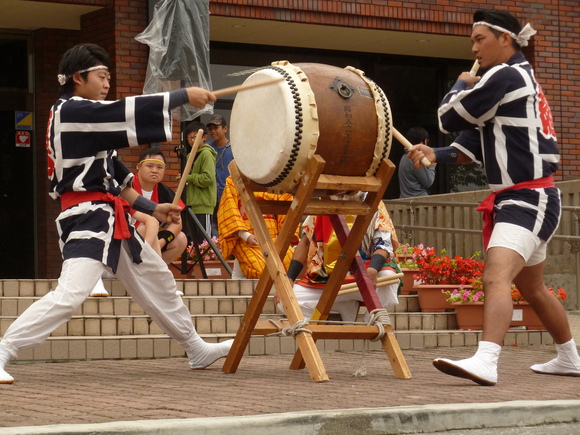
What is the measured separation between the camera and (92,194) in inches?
264

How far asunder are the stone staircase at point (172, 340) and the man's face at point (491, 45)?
2.85 meters

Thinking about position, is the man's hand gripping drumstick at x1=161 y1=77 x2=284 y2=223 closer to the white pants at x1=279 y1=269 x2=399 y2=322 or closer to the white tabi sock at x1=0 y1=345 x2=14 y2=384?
the white tabi sock at x1=0 y1=345 x2=14 y2=384

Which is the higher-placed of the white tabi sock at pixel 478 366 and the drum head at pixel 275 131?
the drum head at pixel 275 131

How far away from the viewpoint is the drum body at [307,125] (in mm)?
6527

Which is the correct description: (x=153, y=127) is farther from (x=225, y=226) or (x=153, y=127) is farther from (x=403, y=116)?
(x=403, y=116)

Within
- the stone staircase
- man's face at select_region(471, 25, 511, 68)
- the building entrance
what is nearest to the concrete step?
the stone staircase

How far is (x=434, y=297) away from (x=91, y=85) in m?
4.25

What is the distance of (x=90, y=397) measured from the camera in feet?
19.1

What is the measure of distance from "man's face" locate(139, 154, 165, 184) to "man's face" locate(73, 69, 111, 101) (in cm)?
388

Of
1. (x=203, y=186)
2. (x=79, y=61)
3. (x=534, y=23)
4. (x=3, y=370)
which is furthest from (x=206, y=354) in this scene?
(x=534, y=23)

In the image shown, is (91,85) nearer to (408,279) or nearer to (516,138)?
(516,138)

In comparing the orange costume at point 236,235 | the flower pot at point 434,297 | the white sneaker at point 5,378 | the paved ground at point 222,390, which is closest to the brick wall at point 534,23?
the orange costume at point 236,235

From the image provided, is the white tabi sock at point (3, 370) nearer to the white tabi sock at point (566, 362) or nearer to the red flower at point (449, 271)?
the white tabi sock at point (566, 362)

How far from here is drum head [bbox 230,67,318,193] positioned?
652 centimetres
